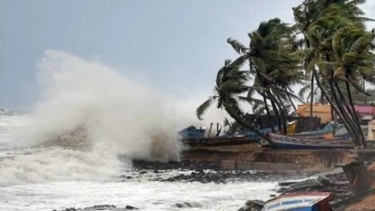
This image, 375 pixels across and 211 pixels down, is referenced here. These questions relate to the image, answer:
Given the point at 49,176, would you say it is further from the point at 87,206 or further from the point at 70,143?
the point at 70,143

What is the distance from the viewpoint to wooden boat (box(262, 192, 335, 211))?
1023 centimetres

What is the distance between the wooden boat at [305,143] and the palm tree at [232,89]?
0.71 metres

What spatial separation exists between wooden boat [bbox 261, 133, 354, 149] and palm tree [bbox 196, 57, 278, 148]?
0.71m

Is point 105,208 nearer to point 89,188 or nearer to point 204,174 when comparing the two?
point 89,188

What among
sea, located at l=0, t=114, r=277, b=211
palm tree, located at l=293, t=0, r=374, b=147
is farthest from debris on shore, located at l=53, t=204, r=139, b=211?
palm tree, located at l=293, t=0, r=374, b=147

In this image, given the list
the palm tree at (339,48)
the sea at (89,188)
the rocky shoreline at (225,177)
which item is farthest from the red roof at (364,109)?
the sea at (89,188)

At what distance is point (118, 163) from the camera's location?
30.0 metres

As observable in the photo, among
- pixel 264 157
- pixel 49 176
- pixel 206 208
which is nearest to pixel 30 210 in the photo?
pixel 206 208

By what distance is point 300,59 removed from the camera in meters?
29.8

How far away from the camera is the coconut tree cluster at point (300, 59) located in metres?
25.7

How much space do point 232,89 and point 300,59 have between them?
13.3 ft

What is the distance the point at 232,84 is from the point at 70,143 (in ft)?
34.1

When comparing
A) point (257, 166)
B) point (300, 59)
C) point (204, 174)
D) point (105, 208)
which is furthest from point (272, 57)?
point (105, 208)

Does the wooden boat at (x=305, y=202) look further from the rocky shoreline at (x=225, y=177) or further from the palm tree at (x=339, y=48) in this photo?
the palm tree at (x=339, y=48)
